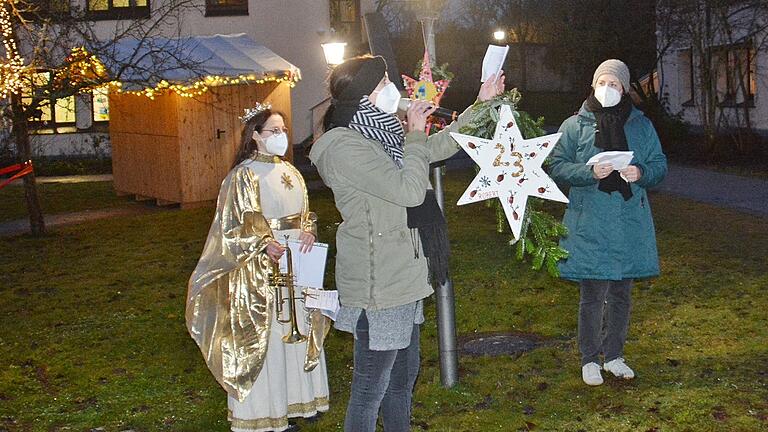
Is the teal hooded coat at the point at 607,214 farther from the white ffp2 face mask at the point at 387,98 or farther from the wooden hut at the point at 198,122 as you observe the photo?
the wooden hut at the point at 198,122

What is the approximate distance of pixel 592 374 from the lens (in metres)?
6.60

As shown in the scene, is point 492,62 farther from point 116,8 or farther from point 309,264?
point 116,8

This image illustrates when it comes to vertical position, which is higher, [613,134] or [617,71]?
[617,71]

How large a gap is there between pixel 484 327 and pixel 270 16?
21.7m

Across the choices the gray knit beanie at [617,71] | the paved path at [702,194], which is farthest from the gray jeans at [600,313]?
the paved path at [702,194]

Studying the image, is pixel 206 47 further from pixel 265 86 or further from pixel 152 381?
pixel 152 381

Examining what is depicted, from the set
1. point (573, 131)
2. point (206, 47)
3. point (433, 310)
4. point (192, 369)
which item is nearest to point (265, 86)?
point (206, 47)

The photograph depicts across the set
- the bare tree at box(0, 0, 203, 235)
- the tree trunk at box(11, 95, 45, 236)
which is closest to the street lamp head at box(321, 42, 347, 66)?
the bare tree at box(0, 0, 203, 235)

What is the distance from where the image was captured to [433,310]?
9258 mm

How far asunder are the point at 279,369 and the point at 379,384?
1.57 meters

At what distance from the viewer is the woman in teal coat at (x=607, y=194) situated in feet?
20.4

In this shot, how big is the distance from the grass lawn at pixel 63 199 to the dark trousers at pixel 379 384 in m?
13.7

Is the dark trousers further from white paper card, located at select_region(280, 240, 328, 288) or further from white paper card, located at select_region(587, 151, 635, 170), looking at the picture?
white paper card, located at select_region(587, 151, 635, 170)

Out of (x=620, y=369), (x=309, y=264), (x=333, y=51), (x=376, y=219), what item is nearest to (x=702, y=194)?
(x=333, y=51)
